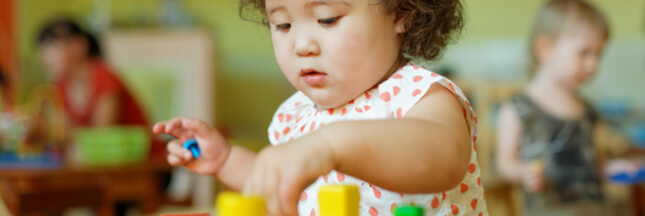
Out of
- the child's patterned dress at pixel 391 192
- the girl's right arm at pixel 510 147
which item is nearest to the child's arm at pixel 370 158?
the child's patterned dress at pixel 391 192

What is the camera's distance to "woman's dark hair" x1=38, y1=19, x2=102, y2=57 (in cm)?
294

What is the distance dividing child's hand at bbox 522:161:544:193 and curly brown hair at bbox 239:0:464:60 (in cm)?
88

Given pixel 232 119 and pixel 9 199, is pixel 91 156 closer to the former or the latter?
pixel 9 199

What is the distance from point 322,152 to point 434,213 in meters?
0.36

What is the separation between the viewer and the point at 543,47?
1.96 metres

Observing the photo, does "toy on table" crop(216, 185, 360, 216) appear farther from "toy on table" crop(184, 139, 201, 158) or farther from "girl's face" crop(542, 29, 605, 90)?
"girl's face" crop(542, 29, 605, 90)

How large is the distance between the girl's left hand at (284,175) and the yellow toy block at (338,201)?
2 centimetres

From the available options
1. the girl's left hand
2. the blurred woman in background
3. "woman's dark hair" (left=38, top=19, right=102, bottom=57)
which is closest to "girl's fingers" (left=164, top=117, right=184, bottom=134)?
the girl's left hand

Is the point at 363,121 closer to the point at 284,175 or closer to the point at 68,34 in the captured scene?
the point at 284,175

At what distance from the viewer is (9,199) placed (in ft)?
6.00

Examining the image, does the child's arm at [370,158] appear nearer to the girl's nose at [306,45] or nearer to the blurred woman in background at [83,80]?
the girl's nose at [306,45]

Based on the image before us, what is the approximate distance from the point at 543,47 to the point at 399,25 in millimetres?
1266

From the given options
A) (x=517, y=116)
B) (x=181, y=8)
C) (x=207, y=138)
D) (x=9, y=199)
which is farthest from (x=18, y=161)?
(x=181, y=8)

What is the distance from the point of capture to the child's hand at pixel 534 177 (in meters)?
1.74
